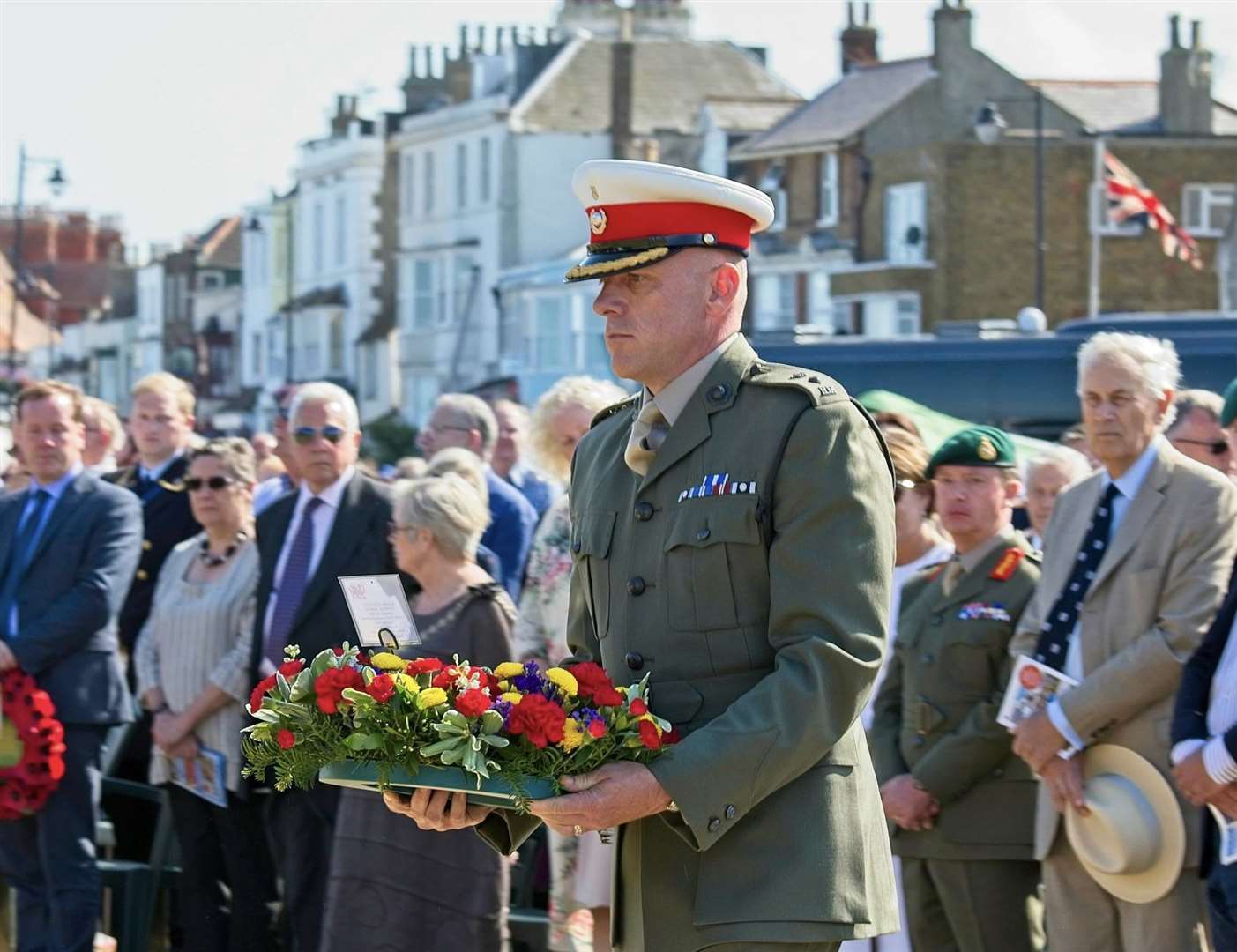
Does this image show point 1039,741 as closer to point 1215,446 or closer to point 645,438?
point 1215,446

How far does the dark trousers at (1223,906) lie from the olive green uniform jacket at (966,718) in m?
1.40

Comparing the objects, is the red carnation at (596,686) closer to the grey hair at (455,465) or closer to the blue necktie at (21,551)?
the grey hair at (455,465)

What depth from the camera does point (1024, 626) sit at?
7625mm

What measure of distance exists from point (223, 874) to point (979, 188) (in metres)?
42.2

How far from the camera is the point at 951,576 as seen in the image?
811cm

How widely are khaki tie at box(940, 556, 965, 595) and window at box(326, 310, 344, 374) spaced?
68.6 meters

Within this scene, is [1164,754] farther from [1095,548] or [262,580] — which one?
[262,580]

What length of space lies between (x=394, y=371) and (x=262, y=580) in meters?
63.9

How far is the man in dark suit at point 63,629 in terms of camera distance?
31.5 feet

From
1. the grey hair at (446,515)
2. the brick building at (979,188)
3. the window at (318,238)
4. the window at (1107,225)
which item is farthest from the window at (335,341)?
the grey hair at (446,515)

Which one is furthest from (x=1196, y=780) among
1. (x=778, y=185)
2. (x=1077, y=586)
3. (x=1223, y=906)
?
(x=778, y=185)

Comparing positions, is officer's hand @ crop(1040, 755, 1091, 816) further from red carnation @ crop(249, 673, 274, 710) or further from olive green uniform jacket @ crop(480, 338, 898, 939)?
red carnation @ crop(249, 673, 274, 710)

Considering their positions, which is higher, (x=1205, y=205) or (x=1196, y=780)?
(x=1205, y=205)

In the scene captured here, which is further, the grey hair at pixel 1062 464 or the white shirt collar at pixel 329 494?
the grey hair at pixel 1062 464
